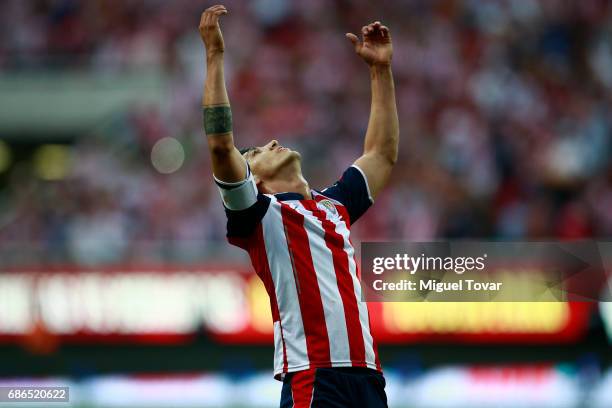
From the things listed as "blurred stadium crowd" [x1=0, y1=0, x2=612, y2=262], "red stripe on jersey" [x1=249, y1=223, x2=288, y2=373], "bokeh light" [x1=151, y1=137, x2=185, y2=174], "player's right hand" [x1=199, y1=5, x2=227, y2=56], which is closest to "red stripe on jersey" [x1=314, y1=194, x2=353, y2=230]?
"red stripe on jersey" [x1=249, y1=223, x2=288, y2=373]

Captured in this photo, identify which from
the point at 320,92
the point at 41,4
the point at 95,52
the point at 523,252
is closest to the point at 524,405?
the point at 523,252

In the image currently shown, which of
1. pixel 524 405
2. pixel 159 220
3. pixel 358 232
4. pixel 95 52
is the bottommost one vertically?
pixel 524 405

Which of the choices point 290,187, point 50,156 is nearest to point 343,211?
point 290,187

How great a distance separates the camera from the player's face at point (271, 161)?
482cm

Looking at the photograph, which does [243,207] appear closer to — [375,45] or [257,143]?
[375,45]

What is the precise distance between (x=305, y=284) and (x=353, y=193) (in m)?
0.71

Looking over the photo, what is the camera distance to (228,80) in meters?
15.2

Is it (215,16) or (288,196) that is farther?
(288,196)

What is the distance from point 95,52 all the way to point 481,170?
731 centimetres

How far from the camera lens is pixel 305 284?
14.6 feet

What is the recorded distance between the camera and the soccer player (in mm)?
4316

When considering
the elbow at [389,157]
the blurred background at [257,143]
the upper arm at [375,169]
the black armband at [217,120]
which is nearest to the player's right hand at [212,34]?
the black armband at [217,120]

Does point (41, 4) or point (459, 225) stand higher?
point (41, 4)

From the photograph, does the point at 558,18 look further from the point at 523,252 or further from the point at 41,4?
the point at 41,4
